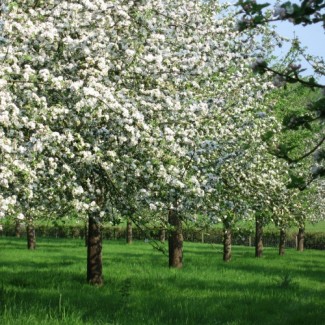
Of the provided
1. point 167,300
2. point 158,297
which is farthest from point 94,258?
point 167,300

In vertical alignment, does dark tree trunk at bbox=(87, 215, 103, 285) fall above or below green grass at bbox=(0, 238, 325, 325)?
above

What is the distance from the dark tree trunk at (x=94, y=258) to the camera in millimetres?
18031

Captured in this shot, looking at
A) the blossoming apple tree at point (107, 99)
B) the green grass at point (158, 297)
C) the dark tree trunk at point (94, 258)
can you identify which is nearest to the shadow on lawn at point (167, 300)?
the green grass at point (158, 297)

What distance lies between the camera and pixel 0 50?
28.6 ft

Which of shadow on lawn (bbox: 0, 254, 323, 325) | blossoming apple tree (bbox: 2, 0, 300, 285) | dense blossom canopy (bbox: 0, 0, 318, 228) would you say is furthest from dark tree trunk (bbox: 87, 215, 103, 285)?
blossoming apple tree (bbox: 2, 0, 300, 285)

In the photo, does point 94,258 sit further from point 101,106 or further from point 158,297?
point 101,106

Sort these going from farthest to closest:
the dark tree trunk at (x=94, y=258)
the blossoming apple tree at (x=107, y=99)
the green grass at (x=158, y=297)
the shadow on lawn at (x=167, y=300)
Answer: the dark tree trunk at (x=94, y=258)
the shadow on lawn at (x=167, y=300)
the green grass at (x=158, y=297)
the blossoming apple tree at (x=107, y=99)

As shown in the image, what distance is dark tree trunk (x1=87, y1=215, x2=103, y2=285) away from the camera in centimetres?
1803

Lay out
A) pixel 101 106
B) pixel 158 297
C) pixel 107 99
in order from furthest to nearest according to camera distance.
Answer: pixel 158 297 < pixel 107 99 < pixel 101 106

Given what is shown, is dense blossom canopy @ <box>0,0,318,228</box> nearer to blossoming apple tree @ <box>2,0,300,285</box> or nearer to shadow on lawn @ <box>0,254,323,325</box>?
blossoming apple tree @ <box>2,0,300,285</box>

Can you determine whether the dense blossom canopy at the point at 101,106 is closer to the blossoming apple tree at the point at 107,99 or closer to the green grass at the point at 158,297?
the blossoming apple tree at the point at 107,99

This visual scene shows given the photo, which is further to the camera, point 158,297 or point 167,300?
point 158,297

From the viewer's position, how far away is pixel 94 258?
18.4 meters

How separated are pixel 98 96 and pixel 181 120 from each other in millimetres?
3021
